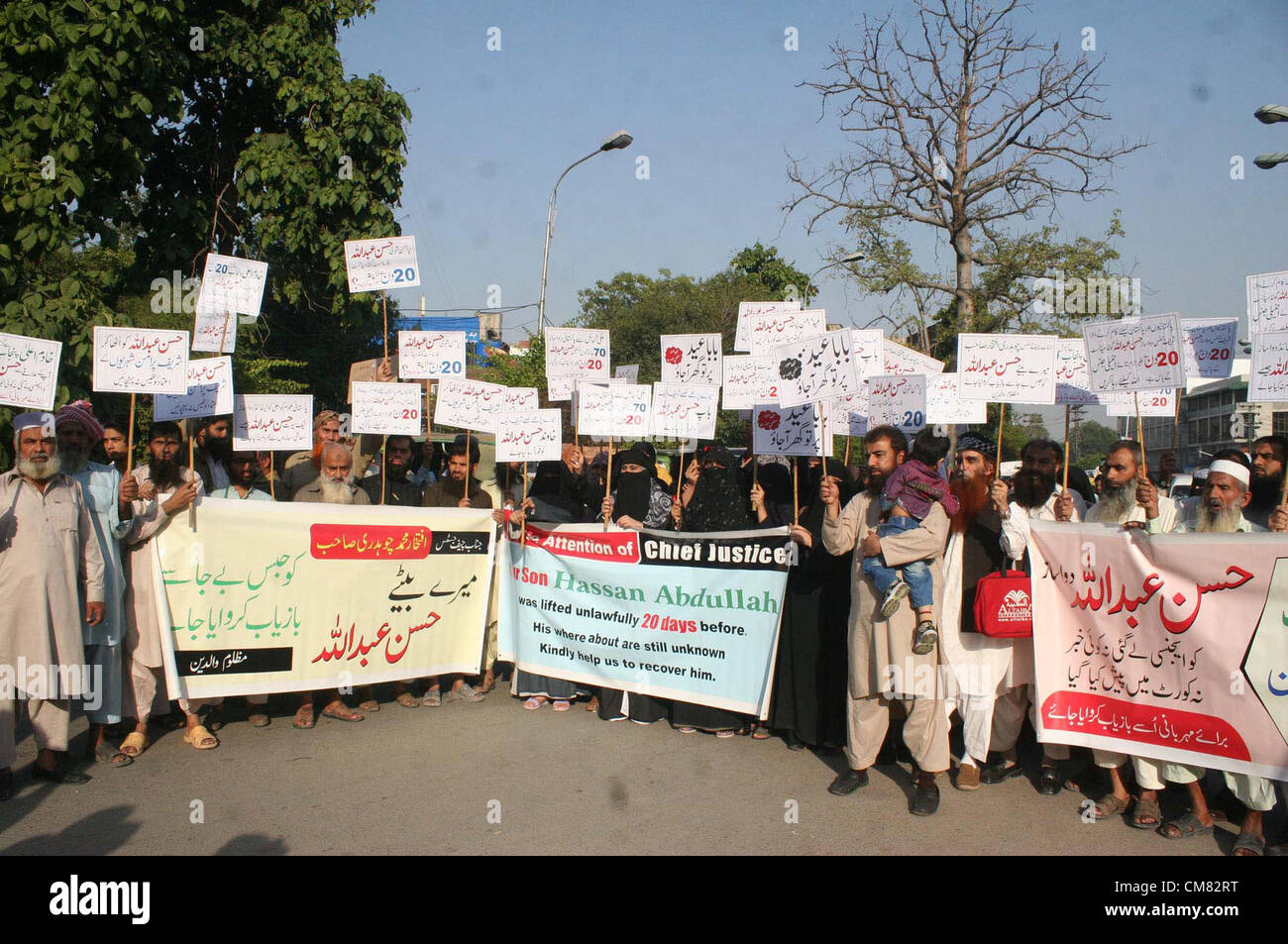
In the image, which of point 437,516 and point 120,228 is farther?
point 120,228

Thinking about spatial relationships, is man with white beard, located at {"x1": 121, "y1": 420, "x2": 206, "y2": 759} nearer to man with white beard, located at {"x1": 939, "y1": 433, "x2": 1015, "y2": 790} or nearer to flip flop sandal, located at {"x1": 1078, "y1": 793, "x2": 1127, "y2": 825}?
man with white beard, located at {"x1": 939, "y1": 433, "x2": 1015, "y2": 790}

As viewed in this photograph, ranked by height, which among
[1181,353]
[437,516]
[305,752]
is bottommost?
[305,752]

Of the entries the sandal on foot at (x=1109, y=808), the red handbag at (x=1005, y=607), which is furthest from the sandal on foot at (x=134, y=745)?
the sandal on foot at (x=1109, y=808)

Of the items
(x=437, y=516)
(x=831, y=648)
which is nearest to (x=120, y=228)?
(x=437, y=516)

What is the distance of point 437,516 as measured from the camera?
23.2 ft

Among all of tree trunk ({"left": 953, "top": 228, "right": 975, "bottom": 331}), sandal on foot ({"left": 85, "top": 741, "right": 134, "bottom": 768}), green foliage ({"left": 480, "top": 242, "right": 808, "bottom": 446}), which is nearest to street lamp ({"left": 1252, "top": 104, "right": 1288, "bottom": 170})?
tree trunk ({"left": 953, "top": 228, "right": 975, "bottom": 331})

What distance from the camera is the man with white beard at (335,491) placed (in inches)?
263

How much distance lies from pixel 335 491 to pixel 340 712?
4.92 ft

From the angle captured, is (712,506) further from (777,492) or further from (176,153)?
(176,153)

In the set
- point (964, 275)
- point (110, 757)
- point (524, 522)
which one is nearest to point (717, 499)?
point (524, 522)

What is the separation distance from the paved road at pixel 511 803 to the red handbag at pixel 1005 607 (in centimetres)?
89

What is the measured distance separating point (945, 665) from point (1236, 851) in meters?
1.53

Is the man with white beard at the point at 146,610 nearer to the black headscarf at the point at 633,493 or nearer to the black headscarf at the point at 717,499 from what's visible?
the black headscarf at the point at 633,493

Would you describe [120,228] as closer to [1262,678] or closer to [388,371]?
[388,371]
